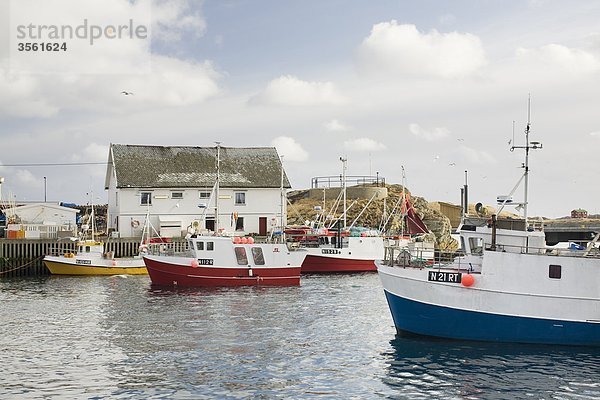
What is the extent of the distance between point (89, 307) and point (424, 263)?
1891cm

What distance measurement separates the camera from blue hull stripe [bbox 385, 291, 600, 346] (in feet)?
82.7

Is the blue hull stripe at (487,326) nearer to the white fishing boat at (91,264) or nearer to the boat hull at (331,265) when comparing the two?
the boat hull at (331,265)

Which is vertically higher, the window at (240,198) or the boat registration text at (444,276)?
the window at (240,198)

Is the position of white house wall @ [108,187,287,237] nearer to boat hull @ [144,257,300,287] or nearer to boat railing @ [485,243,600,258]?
boat hull @ [144,257,300,287]

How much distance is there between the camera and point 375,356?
81.6 feet

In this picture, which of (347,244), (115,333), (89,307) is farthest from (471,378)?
(347,244)

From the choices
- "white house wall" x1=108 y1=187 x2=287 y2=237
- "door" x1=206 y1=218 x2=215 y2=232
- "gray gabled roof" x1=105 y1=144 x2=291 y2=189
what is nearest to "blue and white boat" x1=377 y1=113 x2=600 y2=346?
"white house wall" x1=108 y1=187 x2=287 y2=237

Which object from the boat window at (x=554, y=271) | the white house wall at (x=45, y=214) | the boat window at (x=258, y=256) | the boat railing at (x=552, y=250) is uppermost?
the white house wall at (x=45, y=214)

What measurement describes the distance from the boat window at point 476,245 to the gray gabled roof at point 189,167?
43126mm

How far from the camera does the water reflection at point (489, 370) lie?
67.2 feet

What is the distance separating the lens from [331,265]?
58938 mm

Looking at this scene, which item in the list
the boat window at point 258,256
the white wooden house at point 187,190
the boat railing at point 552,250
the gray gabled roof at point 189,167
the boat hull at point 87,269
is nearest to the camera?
the boat railing at point 552,250

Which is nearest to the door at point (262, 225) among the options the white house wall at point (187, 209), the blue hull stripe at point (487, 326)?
the white house wall at point (187, 209)

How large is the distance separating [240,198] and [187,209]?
18.2 feet
